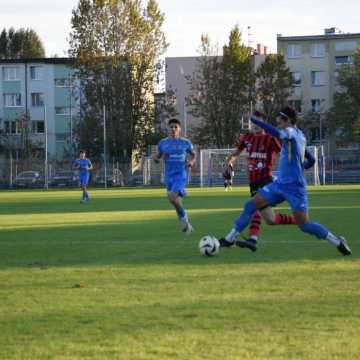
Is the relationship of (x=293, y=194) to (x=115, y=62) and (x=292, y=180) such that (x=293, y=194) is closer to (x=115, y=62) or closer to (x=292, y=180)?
(x=292, y=180)

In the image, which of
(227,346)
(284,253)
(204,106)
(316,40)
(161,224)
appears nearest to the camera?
(227,346)

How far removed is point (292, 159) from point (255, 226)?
79.6 inches

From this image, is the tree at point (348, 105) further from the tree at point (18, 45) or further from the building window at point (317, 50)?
the tree at point (18, 45)

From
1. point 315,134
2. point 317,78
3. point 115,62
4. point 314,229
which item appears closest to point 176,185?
point 314,229

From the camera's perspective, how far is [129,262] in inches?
442

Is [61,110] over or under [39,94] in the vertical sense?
under

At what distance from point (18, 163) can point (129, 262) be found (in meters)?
57.8

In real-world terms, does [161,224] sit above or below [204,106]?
below

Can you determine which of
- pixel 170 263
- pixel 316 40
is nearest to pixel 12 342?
pixel 170 263

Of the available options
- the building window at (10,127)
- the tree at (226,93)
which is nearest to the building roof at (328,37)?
the tree at (226,93)

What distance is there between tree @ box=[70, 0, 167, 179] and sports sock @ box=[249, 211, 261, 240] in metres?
57.5

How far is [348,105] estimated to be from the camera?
82.3 m

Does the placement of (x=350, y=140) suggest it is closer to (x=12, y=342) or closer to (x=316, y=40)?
(x=316, y=40)

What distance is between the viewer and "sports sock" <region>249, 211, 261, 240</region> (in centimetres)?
1288
